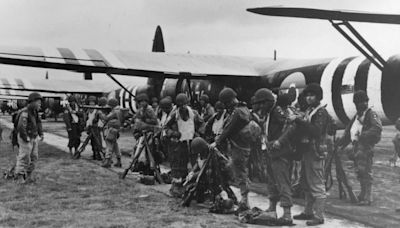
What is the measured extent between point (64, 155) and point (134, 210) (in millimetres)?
7663

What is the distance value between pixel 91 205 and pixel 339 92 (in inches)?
276

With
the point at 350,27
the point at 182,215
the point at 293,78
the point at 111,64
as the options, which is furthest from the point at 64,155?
the point at 350,27

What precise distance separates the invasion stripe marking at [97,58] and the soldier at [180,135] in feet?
21.5

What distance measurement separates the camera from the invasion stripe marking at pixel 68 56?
13438 millimetres

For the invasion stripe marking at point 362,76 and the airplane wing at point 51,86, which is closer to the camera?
the invasion stripe marking at point 362,76

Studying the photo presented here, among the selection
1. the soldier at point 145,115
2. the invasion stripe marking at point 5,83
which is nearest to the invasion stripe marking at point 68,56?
the soldier at point 145,115

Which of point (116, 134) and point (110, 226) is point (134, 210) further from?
point (116, 134)

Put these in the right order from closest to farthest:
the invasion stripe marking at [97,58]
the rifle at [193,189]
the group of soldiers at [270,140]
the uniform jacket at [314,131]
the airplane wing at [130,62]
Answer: the uniform jacket at [314,131], the group of soldiers at [270,140], the rifle at [193,189], the airplane wing at [130,62], the invasion stripe marking at [97,58]

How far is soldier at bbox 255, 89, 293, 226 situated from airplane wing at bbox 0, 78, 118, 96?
26782 mm

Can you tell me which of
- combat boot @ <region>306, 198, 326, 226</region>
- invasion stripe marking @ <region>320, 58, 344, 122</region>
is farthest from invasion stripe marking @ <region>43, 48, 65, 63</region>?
combat boot @ <region>306, 198, 326, 226</region>

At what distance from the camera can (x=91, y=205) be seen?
270 inches

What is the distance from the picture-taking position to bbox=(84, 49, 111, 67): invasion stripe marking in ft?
45.9

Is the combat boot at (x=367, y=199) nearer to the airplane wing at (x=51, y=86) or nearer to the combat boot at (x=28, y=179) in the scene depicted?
the combat boot at (x=28, y=179)

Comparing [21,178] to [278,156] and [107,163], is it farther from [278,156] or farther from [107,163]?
[278,156]
